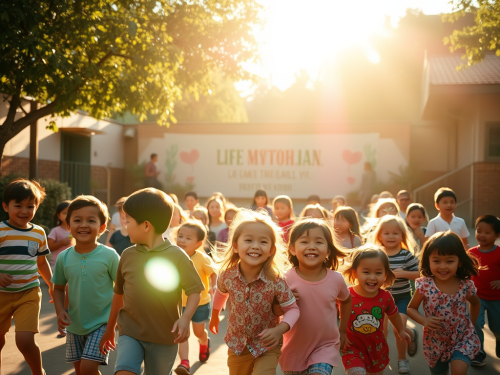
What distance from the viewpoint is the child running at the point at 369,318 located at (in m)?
4.11

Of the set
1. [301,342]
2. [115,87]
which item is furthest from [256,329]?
[115,87]

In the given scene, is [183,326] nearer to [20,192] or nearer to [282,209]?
[20,192]

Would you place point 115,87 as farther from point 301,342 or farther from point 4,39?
point 301,342

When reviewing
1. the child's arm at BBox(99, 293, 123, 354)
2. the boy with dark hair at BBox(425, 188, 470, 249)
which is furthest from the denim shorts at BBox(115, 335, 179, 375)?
the boy with dark hair at BBox(425, 188, 470, 249)

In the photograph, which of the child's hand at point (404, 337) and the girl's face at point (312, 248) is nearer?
the girl's face at point (312, 248)

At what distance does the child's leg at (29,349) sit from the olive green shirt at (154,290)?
1238 mm

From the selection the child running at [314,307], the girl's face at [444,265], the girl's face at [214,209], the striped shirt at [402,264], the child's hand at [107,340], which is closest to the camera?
the child running at [314,307]

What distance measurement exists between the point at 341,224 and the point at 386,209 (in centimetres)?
110

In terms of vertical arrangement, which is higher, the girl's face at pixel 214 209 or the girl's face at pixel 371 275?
the girl's face at pixel 214 209

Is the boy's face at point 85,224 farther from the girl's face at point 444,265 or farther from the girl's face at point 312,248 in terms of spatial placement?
the girl's face at point 444,265

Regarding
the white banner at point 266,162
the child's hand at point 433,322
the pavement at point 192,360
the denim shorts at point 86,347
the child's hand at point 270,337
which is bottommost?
the pavement at point 192,360

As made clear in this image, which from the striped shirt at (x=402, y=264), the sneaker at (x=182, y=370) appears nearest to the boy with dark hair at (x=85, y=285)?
the sneaker at (x=182, y=370)

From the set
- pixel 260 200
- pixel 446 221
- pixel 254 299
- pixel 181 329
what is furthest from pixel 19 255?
pixel 260 200

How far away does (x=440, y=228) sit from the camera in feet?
22.6
